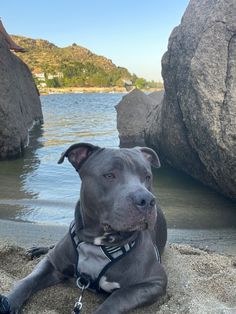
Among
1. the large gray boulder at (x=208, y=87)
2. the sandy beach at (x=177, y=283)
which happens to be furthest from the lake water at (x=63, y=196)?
the sandy beach at (x=177, y=283)

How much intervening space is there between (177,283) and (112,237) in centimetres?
88

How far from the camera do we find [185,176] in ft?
33.4

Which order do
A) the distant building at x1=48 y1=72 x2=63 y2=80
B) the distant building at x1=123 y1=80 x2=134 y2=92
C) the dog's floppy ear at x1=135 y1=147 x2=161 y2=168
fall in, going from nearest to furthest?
the dog's floppy ear at x1=135 y1=147 x2=161 y2=168, the distant building at x1=48 y1=72 x2=63 y2=80, the distant building at x1=123 y1=80 x2=134 y2=92

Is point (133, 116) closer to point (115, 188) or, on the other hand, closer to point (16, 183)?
point (16, 183)

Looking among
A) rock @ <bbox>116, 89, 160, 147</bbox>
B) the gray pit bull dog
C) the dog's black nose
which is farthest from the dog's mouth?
rock @ <bbox>116, 89, 160, 147</bbox>

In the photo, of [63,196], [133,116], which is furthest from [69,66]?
[63,196]

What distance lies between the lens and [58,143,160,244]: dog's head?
371 cm

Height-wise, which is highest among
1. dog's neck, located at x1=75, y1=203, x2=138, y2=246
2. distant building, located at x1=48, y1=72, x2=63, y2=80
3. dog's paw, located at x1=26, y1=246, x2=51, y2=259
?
dog's neck, located at x1=75, y1=203, x2=138, y2=246

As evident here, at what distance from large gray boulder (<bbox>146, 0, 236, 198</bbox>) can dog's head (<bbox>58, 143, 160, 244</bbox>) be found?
301 cm

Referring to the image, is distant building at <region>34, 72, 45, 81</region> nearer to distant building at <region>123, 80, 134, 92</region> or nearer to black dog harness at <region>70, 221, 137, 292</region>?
distant building at <region>123, 80, 134, 92</region>

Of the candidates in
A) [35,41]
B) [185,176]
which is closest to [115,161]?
[185,176]

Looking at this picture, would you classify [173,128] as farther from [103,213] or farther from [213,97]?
[103,213]

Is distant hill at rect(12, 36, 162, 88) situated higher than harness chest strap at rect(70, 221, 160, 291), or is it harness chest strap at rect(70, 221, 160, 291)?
harness chest strap at rect(70, 221, 160, 291)

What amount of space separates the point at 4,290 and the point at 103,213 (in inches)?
43.7
